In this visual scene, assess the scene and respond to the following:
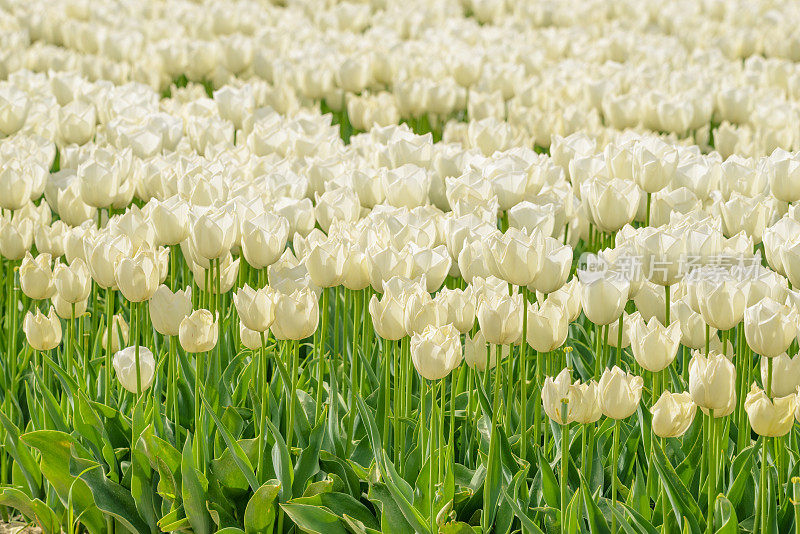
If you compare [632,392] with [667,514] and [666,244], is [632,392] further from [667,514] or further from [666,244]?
[666,244]

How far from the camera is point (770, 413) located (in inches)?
79.7

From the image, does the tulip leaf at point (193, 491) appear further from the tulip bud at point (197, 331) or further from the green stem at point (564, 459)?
the green stem at point (564, 459)

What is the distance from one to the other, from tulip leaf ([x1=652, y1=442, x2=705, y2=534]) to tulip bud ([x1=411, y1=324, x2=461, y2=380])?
18.3 inches

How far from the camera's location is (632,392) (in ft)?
6.78

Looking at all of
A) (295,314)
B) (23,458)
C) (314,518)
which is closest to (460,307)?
(295,314)

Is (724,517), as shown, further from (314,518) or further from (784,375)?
(314,518)

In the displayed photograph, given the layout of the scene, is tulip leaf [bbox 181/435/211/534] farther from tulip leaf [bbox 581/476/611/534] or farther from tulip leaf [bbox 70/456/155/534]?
tulip leaf [bbox 581/476/611/534]

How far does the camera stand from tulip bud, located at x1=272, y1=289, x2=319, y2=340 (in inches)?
91.5

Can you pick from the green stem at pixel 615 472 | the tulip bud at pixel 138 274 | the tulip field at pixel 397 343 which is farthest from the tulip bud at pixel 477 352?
the tulip bud at pixel 138 274

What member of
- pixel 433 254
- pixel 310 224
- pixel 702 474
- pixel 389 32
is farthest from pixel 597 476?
pixel 389 32

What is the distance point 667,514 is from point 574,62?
16.9 ft

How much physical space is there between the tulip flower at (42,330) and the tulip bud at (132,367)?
275 millimetres

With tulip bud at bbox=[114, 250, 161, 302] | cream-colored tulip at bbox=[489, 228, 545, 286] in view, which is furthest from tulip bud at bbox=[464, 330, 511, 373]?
tulip bud at bbox=[114, 250, 161, 302]

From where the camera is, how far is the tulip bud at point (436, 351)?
2.14 meters
